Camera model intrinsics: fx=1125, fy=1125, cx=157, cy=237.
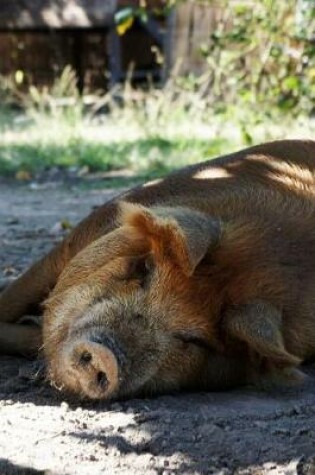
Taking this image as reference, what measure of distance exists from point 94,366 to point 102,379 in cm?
7

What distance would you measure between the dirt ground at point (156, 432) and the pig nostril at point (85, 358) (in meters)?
0.18

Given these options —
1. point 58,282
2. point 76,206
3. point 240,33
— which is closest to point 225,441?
point 58,282

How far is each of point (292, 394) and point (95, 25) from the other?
1153 cm

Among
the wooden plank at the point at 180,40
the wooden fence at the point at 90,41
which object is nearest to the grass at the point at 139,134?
the wooden plank at the point at 180,40

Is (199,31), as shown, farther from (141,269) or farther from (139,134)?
(141,269)

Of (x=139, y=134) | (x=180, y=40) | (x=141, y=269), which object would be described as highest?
(x=141, y=269)

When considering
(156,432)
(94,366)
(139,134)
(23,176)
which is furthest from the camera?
(139,134)

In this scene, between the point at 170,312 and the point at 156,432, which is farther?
the point at 170,312

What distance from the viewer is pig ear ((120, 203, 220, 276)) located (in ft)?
12.6

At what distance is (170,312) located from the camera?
3.89 meters

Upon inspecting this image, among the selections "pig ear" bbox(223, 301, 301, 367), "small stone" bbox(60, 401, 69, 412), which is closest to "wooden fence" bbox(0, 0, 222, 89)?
"pig ear" bbox(223, 301, 301, 367)

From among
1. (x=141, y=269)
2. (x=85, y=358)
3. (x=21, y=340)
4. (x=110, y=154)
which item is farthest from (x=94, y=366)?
(x=110, y=154)

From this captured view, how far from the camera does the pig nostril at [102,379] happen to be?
11.9 feet

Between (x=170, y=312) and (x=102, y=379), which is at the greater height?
(x=170, y=312)
